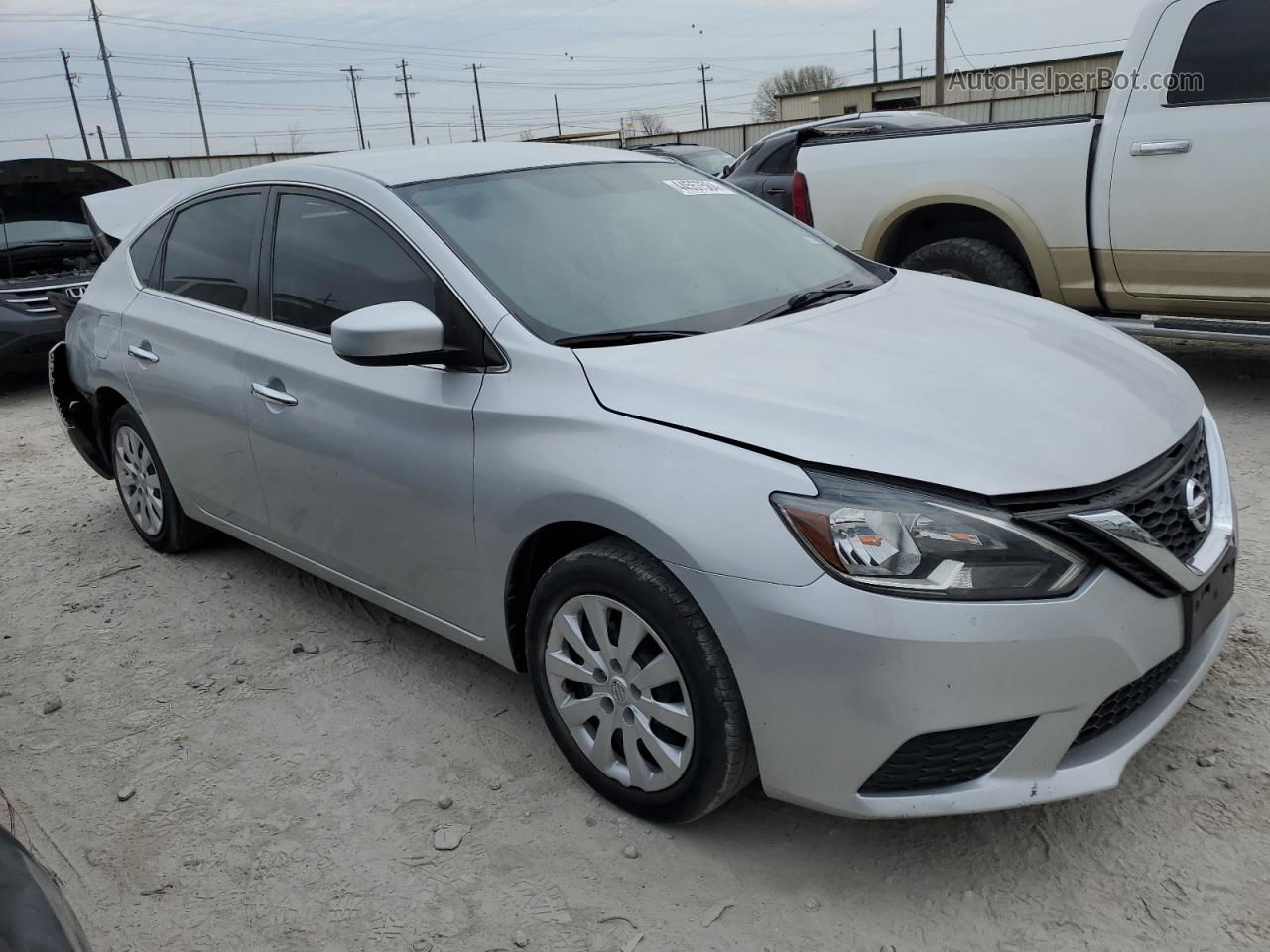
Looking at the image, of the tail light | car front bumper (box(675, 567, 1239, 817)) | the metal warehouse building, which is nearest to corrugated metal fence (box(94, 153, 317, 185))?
the metal warehouse building

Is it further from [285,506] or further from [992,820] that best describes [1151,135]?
[285,506]

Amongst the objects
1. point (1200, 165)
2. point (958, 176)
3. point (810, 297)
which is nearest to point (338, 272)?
point (810, 297)

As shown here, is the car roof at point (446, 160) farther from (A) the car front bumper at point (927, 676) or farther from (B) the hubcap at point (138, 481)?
(A) the car front bumper at point (927, 676)

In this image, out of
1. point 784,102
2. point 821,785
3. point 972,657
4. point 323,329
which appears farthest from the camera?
point 784,102

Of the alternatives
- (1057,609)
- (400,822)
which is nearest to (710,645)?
(1057,609)

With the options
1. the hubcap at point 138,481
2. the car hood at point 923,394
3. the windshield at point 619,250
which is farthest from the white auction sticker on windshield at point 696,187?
the hubcap at point 138,481

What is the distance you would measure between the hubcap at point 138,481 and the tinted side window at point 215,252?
A: 2.52 ft

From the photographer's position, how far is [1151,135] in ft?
17.4

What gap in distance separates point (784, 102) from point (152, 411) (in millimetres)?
38895

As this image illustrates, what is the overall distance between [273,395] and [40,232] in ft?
22.4

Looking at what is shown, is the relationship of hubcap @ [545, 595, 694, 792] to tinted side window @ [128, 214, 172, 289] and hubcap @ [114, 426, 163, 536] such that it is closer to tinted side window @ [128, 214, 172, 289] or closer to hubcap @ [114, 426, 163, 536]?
hubcap @ [114, 426, 163, 536]

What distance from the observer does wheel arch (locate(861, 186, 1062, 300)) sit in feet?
19.0

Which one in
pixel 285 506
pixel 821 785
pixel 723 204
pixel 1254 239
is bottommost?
pixel 821 785

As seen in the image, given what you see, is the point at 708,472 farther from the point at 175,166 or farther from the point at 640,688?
the point at 175,166
